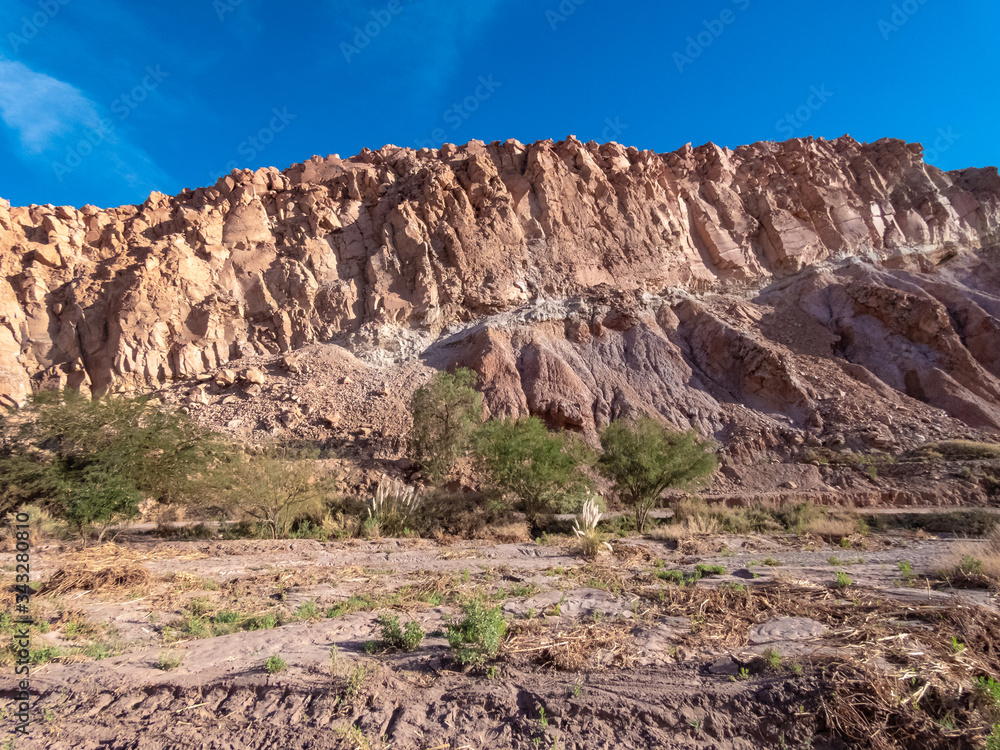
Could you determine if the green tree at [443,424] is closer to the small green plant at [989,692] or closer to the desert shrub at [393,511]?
the desert shrub at [393,511]

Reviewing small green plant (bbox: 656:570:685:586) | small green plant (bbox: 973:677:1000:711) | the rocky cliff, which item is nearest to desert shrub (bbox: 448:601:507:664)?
small green plant (bbox: 973:677:1000:711)

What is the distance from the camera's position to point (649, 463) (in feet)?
55.0

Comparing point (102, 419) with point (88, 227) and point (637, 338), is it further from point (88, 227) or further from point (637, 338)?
point (88, 227)

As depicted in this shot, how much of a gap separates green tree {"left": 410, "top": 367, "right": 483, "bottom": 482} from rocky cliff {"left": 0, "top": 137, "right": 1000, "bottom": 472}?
373 centimetres

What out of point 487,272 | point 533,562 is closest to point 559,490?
point 533,562

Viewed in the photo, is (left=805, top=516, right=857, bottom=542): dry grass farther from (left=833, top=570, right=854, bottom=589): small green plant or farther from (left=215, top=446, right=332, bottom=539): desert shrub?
(left=215, top=446, right=332, bottom=539): desert shrub

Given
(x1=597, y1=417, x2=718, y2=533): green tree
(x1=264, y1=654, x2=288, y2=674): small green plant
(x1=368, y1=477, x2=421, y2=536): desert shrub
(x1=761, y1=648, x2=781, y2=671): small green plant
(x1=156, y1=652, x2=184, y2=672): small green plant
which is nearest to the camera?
(x1=761, y1=648, x2=781, y2=671): small green plant

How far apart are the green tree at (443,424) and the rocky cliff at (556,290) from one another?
3728mm

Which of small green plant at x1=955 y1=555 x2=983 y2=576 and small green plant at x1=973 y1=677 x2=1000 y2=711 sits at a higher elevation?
small green plant at x1=973 y1=677 x2=1000 y2=711

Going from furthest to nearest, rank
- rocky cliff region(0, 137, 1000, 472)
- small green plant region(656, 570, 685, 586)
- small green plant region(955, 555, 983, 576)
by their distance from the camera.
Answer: rocky cliff region(0, 137, 1000, 472) → small green plant region(656, 570, 685, 586) → small green plant region(955, 555, 983, 576)

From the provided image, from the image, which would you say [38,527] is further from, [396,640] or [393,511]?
[396,640]

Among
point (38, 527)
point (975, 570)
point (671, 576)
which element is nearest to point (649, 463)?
point (671, 576)

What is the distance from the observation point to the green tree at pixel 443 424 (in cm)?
2317

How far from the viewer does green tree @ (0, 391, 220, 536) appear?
38.2 ft
